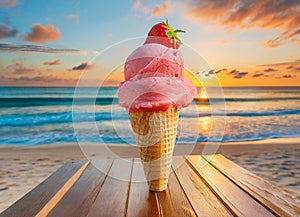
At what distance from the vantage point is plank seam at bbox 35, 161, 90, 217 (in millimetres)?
725

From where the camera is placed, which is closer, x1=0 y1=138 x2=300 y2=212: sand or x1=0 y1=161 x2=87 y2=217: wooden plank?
x1=0 y1=161 x2=87 y2=217: wooden plank

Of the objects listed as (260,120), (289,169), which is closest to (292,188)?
(289,169)

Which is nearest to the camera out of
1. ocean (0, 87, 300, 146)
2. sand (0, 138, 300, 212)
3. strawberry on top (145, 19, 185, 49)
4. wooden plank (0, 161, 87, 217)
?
wooden plank (0, 161, 87, 217)

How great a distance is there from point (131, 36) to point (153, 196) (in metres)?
3.90

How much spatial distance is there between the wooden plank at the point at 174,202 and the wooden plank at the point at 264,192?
0.24m

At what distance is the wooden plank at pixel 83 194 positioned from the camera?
0.74m

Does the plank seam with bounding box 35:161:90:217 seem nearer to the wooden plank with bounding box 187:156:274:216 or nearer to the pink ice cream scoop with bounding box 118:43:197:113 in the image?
the pink ice cream scoop with bounding box 118:43:197:113

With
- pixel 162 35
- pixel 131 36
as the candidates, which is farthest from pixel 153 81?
pixel 131 36

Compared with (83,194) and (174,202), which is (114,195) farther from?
(174,202)

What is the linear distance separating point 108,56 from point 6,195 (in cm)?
221

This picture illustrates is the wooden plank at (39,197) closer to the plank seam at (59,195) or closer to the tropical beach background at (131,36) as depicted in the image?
the plank seam at (59,195)

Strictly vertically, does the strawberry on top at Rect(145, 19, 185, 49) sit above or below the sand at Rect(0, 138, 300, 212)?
above

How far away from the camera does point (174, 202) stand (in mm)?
799

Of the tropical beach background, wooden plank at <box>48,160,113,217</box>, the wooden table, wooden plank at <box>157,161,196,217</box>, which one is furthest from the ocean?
wooden plank at <box>157,161,196,217</box>
